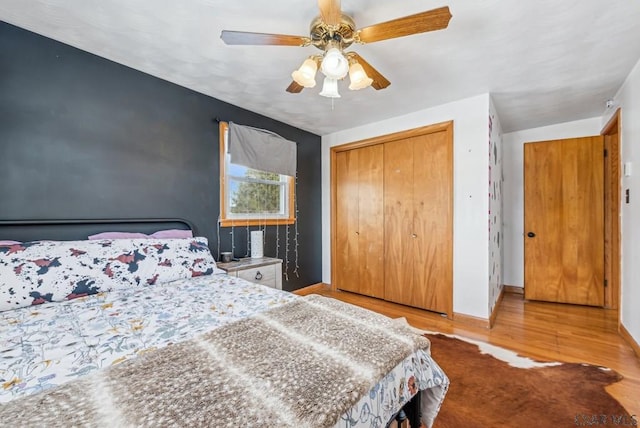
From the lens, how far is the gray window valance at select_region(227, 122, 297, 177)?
9.52 feet

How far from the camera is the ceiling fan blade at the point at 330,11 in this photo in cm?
132

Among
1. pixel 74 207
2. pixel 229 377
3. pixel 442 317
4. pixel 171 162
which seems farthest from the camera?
pixel 442 317

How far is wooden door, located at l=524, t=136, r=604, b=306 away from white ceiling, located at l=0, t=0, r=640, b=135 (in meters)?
0.73

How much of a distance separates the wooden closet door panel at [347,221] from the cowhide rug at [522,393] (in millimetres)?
1825

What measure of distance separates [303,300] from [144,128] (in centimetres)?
208

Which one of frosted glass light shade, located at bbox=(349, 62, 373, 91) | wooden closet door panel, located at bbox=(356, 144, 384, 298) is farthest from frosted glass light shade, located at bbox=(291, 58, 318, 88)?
wooden closet door panel, located at bbox=(356, 144, 384, 298)

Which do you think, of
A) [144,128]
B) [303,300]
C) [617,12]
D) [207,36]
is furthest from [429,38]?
[144,128]

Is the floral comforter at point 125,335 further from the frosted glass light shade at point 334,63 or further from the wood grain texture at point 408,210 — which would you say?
the wood grain texture at point 408,210

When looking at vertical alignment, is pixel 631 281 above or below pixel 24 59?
below

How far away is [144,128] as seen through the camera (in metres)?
2.37

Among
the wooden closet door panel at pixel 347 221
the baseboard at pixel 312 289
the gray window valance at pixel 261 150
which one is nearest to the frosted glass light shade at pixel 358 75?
the gray window valance at pixel 261 150

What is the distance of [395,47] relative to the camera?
6.54 feet

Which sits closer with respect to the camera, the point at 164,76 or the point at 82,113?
the point at 82,113

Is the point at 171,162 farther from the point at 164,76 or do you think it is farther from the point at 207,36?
the point at 207,36
